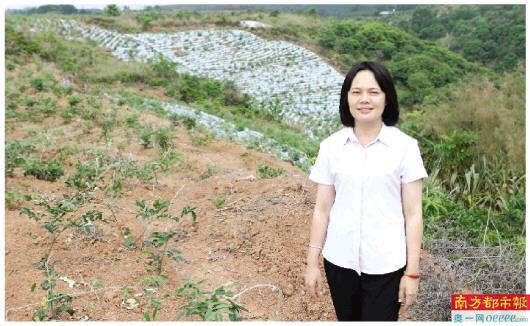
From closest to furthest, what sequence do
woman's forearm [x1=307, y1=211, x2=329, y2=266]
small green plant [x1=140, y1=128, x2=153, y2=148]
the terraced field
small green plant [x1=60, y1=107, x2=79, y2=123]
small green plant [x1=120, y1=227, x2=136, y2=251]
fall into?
woman's forearm [x1=307, y1=211, x2=329, y2=266] → small green plant [x1=120, y1=227, x2=136, y2=251] → small green plant [x1=140, y1=128, x2=153, y2=148] → small green plant [x1=60, y1=107, x2=79, y2=123] → the terraced field

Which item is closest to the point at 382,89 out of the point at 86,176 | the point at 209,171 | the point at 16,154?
the point at 86,176

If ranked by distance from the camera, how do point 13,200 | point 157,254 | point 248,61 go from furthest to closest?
1. point 248,61
2. point 13,200
3. point 157,254

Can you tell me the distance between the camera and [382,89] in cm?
176

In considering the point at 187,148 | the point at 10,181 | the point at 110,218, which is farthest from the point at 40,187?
the point at 187,148

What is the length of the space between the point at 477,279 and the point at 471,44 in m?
20.8

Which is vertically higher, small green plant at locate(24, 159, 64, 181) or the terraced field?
the terraced field

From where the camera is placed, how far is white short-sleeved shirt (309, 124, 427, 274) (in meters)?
1.73

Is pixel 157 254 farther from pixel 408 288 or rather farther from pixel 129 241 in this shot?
pixel 408 288

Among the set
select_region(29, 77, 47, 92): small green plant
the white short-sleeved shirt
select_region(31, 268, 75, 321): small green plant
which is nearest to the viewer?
the white short-sleeved shirt

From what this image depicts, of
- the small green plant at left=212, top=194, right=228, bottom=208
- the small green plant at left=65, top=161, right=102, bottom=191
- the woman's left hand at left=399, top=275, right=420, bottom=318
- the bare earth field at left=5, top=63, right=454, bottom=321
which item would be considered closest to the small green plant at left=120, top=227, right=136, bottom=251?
the bare earth field at left=5, top=63, right=454, bottom=321

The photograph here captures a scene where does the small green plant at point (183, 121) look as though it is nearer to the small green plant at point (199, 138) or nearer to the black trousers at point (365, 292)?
the small green plant at point (199, 138)

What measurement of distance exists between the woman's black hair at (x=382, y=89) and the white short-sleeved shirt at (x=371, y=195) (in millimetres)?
41

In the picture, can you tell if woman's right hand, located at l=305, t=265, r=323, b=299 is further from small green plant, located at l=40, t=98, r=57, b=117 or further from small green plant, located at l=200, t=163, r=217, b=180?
small green plant, located at l=40, t=98, r=57, b=117

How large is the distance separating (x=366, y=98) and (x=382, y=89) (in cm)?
6
